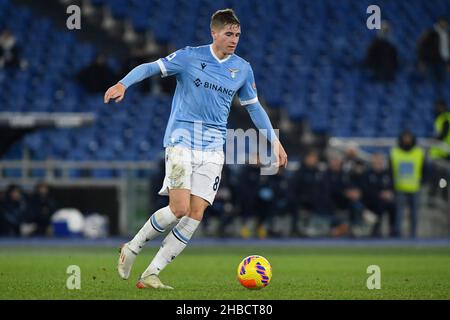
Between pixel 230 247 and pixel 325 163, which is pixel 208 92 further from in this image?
pixel 325 163

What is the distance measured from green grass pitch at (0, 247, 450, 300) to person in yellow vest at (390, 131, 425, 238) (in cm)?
262

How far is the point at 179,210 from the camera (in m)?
9.13

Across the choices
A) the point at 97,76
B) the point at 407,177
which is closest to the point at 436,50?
the point at 407,177

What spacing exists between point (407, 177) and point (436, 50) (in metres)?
4.89

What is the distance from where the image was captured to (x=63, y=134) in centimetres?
2311

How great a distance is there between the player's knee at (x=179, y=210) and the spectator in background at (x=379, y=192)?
11.3 metres

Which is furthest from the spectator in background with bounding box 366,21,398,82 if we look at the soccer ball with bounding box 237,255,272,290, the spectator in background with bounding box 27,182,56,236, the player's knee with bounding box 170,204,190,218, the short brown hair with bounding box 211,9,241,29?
the player's knee with bounding box 170,204,190,218

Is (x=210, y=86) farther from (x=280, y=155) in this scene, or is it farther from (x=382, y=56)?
(x=382, y=56)

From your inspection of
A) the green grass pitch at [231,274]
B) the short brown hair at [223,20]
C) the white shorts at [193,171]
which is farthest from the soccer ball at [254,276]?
the short brown hair at [223,20]

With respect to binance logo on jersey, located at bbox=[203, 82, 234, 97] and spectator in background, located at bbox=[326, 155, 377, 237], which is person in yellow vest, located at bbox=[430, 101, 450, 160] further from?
binance logo on jersey, located at bbox=[203, 82, 234, 97]

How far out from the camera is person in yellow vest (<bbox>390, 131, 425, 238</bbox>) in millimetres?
19688
